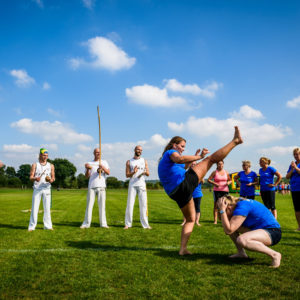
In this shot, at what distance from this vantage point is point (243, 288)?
3346 millimetres

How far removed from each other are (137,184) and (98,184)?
1198 mm

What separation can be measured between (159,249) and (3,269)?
2.79 m

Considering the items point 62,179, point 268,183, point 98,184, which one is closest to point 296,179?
point 268,183

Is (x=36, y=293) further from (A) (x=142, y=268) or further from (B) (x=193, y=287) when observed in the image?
(B) (x=193, y=287)

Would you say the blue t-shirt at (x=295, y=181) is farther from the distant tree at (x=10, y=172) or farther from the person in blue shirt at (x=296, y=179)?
the distant tree at (x=10, y=172)

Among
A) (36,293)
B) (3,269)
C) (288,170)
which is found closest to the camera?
(36,293)

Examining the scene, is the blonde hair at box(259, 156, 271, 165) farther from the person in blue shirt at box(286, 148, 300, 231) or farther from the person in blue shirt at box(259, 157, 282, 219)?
the person in blue shirt at box(286, 148, 300, 231)

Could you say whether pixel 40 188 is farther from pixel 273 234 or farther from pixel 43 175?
pixel 273 234

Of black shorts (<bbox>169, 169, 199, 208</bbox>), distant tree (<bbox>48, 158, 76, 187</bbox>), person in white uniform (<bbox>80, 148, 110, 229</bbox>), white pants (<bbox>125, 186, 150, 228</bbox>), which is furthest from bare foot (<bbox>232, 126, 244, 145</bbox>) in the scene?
distant tree (<bbox>48, 158, 76, 187</bbox>)

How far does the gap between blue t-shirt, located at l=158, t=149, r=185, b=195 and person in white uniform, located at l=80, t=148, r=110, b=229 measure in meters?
3.84

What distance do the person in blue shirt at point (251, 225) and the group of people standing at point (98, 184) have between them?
4.35 metres

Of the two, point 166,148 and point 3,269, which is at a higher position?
point 166,148

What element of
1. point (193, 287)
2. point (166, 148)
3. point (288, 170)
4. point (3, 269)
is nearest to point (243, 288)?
point (193, 287)

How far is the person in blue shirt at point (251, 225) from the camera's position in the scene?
4125mm
